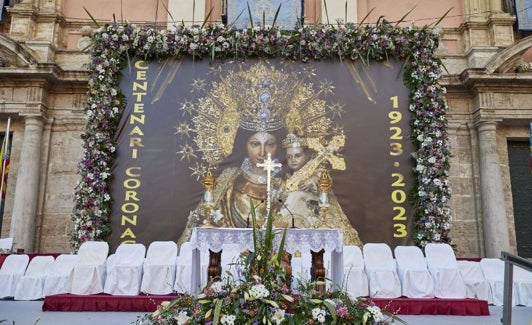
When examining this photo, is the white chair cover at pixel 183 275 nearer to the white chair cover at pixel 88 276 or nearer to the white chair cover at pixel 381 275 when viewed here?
the white chair cover at pixel 88 276

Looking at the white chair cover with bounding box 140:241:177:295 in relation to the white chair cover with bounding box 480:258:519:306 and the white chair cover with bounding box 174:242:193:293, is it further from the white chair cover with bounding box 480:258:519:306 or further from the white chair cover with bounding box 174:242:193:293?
the white chair cover with bounding box 480:258:519:306

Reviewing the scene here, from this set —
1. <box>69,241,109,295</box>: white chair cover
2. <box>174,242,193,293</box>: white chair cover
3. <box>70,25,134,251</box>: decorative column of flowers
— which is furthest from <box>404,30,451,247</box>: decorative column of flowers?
<box>70,25,134,251</box>: decorative column of flowers

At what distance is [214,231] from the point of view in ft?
18.6

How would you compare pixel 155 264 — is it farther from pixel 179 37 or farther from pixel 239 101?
pixel 179 37

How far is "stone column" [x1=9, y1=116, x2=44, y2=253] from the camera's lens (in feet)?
33.7

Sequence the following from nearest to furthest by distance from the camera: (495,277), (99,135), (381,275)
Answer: (381,275)
(495,277)
(99,135)

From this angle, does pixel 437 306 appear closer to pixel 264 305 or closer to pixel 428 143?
pixel 428 143

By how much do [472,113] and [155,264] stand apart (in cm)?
766

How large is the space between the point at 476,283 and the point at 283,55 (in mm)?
5252

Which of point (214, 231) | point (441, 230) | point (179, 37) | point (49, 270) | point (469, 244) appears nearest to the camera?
point (214, 231)

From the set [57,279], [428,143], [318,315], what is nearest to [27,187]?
[57,279]

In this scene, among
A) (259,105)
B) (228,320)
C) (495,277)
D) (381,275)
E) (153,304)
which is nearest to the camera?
(228,320)

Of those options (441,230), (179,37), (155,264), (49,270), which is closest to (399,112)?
(441,230)

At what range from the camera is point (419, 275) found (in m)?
7.04
